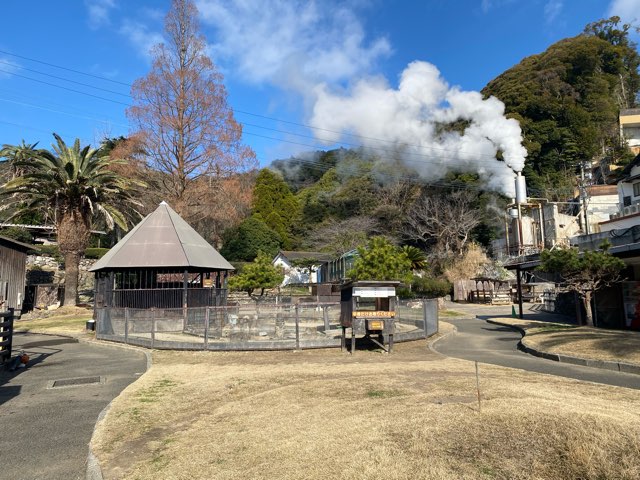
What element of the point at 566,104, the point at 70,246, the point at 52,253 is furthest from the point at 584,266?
the point at 566,104

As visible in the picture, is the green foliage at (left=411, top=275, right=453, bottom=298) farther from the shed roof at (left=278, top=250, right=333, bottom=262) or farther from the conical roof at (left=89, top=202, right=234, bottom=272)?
the conical roof at (left=89, top=202, right=234, bottom=272)

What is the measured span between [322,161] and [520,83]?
140 ft

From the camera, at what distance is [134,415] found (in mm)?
6828

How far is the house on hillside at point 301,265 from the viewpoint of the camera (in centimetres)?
5122

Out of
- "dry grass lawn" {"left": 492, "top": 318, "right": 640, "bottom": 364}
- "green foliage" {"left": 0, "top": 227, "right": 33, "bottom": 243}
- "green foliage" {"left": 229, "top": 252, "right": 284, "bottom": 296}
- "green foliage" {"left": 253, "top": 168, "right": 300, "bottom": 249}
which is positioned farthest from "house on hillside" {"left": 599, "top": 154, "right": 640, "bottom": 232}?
"green foliage" {"left": 0, "top": 227, "right": 33, "bottom": 243}

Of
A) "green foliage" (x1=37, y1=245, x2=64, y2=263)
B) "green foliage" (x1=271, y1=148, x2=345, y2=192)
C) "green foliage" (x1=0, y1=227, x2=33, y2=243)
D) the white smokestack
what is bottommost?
"green foliage" (x1=37, y1=245, x2=64, y2=263)

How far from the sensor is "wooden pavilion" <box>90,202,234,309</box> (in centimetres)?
1889

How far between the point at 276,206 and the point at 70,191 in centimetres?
4116

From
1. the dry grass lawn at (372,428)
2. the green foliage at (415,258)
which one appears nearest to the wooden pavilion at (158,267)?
the dry grass lawn at (372,428)

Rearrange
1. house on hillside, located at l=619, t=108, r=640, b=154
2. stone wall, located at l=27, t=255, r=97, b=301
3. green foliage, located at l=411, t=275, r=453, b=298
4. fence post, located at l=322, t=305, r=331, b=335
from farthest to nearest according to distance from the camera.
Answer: house on hillside, located at l=619, t=108, r=640, b=154
green foliage, located at l=411, t=275, r=453, b=298
stone wall, located at l=27, t=255, r=97, b=301
fence post, located at l=322, t=305, r=331, b=335

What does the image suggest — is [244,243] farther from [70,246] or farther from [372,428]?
[372,428]

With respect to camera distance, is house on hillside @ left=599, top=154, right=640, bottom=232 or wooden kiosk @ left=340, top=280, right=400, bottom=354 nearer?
wooden kiosk @ left=340, top=280, right=400, bottom=354

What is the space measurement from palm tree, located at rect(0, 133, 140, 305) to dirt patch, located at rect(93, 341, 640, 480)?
21.2 meters

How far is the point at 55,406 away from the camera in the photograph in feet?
25.3
